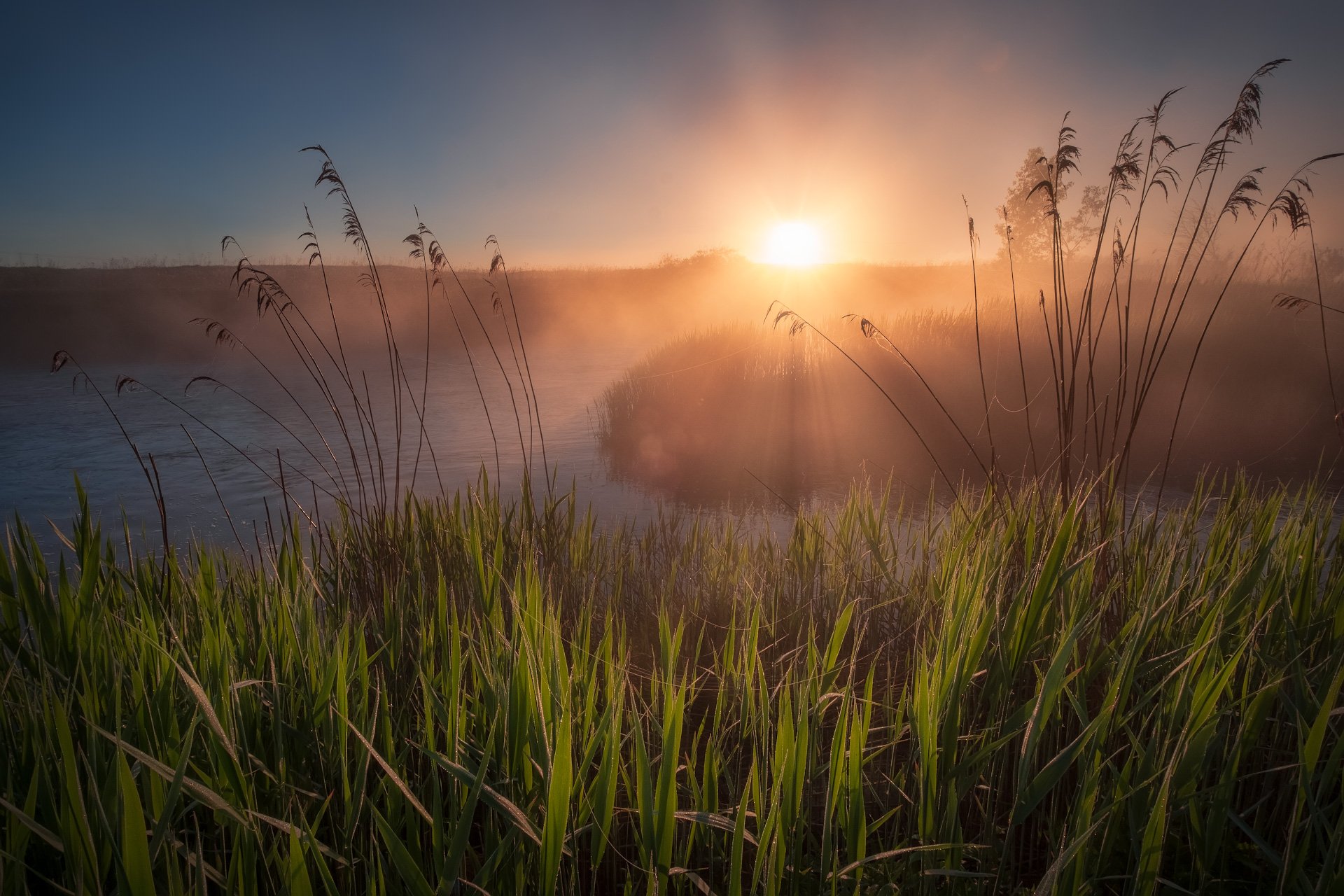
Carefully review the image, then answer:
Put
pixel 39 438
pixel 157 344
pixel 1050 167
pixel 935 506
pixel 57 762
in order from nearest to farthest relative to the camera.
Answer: pixel 57 762
pixel 1050 167
pixel 935 506
pixel 39 438
pixel 157 344

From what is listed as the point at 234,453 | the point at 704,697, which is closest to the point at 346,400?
the point at 234,453

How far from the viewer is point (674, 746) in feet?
3.32

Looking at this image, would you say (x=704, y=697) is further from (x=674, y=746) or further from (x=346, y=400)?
(x=346, y=400)

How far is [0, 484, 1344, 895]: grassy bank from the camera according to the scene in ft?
3.08

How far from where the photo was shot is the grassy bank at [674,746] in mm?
939

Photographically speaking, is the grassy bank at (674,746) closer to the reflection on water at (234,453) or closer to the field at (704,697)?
the field at (704,697)

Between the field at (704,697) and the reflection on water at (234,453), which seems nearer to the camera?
the field at (704,697)

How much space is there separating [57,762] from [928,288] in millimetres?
35252

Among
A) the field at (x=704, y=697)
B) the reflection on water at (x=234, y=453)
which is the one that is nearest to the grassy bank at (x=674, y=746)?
the field at (x=704, y=697)

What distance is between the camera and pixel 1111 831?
1.08 metres

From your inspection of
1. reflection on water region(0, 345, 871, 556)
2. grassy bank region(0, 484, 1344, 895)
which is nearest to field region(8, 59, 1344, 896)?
grassy bank region(0, 484, 1344, 895)

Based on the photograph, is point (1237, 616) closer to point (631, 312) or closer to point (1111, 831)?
point (1111, 831)

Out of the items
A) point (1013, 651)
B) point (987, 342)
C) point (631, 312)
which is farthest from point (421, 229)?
point (631, 312)

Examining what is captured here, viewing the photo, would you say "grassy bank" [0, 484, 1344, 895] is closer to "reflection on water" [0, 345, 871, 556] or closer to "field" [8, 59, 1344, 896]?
"field" [8, 59, 1344, 896]
